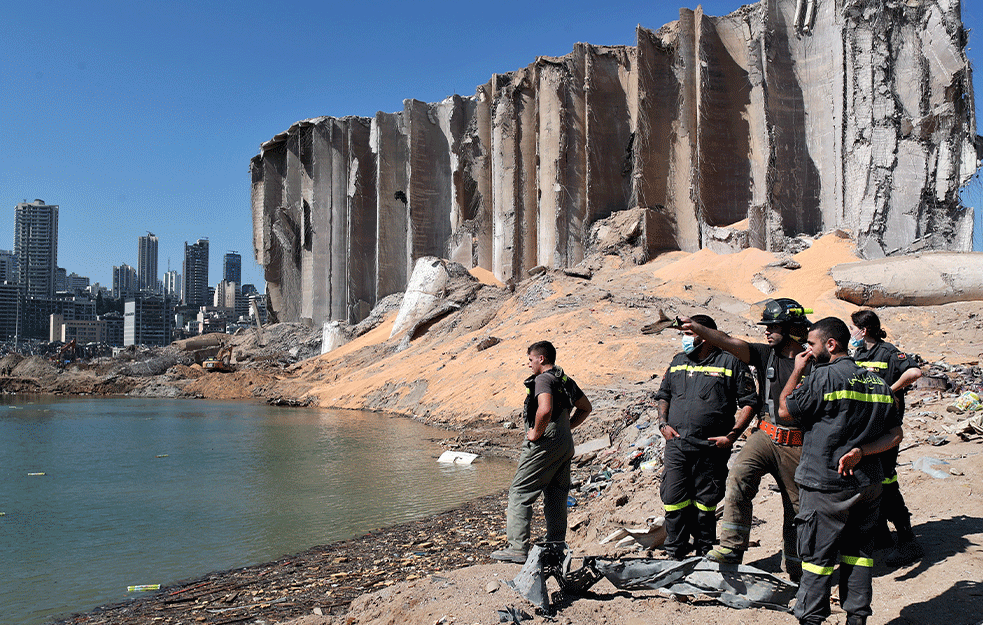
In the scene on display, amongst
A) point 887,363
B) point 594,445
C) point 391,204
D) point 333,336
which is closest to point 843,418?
point 887,363

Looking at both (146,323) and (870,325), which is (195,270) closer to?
(146,323)

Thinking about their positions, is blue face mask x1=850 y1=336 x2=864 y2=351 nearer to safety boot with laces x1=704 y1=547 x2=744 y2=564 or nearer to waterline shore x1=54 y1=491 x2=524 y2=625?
safety boot with laces x1=704 y1=547 x2=744 y2=564

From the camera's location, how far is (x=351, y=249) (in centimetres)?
→ 3972

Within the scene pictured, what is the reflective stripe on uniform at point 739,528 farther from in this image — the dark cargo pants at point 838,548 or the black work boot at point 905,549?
the black work boot at point 905,549

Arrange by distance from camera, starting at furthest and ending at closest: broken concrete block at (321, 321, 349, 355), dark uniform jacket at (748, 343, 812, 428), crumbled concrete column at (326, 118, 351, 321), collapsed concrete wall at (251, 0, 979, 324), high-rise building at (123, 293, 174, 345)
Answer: high-rise building at (123, 293, 174, 345), crumbled concrete column at (326, 118, 351, 321), broken concrete block at (321, 321, 349, 355), collapsed concrete wall at (251, 0, 979, 324), dark uniform jacket at (748, 343, 812, 428)

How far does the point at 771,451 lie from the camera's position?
12.2ft

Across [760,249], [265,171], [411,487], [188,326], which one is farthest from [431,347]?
[188,326]

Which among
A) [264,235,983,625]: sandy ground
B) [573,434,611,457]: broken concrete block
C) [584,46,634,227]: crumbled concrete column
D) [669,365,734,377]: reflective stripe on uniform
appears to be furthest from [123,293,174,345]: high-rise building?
[669,365,734,377]: reflective stripe on uniform

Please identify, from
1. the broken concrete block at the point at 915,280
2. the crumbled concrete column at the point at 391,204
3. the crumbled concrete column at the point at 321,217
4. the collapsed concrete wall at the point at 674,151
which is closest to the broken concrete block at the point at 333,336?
the crumbled concrete column at the point at 391,204

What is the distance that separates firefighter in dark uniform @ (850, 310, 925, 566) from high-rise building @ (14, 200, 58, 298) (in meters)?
181

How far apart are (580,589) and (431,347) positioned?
18851 mm

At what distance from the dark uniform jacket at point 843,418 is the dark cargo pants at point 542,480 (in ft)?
5.06

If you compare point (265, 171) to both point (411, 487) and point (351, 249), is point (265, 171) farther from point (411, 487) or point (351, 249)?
point (411, 487)

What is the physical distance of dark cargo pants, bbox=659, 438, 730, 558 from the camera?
3916 millimetres
